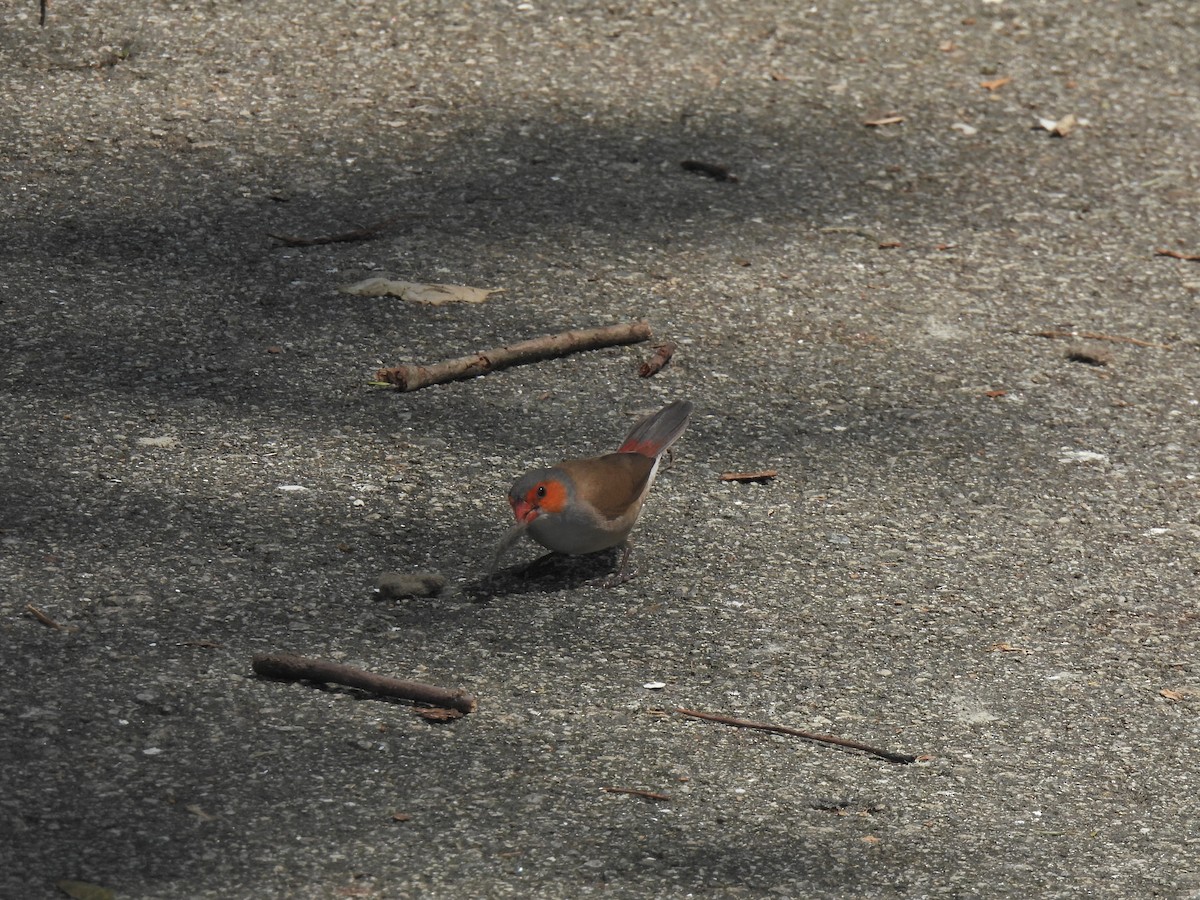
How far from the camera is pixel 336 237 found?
4.88m

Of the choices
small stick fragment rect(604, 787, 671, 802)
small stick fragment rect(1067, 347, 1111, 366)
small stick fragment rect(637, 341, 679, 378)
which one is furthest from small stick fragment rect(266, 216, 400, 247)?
small stick fragment rect(604, 787, 671, 802)

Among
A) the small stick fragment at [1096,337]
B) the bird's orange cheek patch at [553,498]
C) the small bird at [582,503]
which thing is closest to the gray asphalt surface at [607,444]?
the small stick fragment at [1096,337]

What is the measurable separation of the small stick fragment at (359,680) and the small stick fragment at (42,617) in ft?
1.47

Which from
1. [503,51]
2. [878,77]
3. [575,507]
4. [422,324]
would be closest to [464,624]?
[575,507]

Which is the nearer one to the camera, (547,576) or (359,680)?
(359,680)

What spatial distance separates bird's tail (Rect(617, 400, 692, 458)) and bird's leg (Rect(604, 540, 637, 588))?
0.24 meters

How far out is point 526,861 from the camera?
8.81 feet

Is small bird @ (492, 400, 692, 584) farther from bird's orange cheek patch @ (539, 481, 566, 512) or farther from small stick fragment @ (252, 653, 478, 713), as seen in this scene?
small stick fragment @ (252, 653, 478, 713)

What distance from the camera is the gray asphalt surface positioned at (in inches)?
112

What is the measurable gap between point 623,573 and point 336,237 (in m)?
1.83

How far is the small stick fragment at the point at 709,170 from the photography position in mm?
5520

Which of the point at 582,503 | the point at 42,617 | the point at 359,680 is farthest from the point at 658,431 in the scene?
the point at 42,617

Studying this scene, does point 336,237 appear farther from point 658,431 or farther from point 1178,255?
point 1178,255

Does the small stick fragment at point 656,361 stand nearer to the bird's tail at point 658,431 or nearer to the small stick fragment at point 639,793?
the bird's tail at point 658,431
